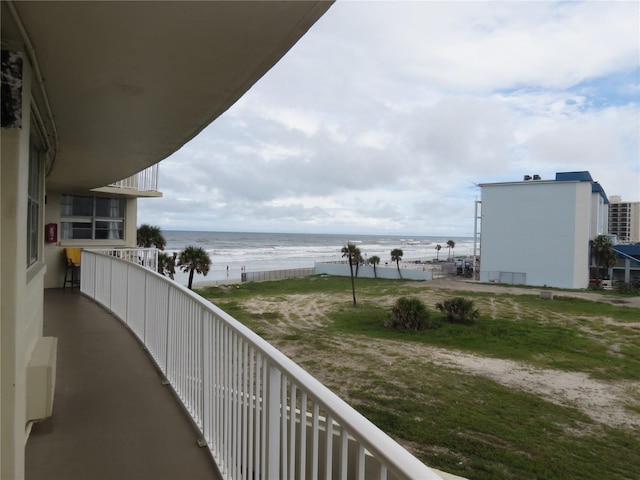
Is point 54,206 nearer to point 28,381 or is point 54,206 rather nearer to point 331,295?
point 28,381

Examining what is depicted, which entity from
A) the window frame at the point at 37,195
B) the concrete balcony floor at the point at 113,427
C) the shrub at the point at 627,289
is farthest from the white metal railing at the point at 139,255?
the shrub at the point at 627,289

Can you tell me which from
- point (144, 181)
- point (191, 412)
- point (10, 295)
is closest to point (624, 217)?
point (144, 181)

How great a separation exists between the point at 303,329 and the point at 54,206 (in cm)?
938

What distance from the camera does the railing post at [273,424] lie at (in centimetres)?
165

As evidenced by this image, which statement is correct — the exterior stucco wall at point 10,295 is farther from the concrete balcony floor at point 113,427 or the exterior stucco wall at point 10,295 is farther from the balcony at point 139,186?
the balcony at point 139,186

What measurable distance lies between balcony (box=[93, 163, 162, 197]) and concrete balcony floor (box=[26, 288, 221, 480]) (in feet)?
20.7

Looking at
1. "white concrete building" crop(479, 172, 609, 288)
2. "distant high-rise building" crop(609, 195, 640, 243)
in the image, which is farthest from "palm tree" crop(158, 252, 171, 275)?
"distant high-rise building" crop(609, 195, 640, 243)

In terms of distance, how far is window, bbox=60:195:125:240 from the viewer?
400 inches

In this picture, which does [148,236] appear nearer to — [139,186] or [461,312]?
[139,186]

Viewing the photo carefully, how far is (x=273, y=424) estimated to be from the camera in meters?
1.69

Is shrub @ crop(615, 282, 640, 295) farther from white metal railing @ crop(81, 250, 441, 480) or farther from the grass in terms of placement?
white metal railing @ crop(81, 250, 441, 480)

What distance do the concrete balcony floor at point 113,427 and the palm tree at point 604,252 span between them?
35712mm

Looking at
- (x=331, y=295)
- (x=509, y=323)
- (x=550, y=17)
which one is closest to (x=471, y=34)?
(x=550, y=17)

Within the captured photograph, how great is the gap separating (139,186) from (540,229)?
99.9 ft
